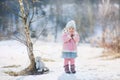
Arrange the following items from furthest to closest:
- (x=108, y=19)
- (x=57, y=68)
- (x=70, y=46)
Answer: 1. (x=108, y=19)
2. (x=57, y=68)
3. (x=70, y=46)

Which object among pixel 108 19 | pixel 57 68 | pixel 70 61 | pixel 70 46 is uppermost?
pixel 108 19

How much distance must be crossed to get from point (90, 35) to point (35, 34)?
5.44 m

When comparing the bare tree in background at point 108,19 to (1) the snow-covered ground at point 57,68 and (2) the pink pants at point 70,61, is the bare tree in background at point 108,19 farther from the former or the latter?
(2) the pink pants at point 70,61

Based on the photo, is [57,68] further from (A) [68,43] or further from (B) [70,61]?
(A) [68,43]

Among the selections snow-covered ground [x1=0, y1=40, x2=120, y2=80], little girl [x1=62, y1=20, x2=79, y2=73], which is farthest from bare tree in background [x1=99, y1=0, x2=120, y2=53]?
little girl [x1=62, y1=20, x2=79, y2=73]

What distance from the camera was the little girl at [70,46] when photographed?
7.63 metres

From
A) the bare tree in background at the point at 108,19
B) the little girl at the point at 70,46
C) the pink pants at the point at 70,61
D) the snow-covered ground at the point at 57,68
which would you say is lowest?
the snow-covered ground at the point at 57,68

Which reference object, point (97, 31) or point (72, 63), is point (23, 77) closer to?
point (72, 63)

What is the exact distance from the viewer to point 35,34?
15344 millimetres

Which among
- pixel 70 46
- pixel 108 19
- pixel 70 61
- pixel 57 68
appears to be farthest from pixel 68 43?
pixel 108 19

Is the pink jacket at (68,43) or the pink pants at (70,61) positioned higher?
the pink jacket at (68,43)

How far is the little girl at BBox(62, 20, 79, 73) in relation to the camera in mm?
7633

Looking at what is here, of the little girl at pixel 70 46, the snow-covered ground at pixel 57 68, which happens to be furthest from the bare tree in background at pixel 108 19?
the little girl at pixel 70 46

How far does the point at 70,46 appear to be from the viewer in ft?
25.1
